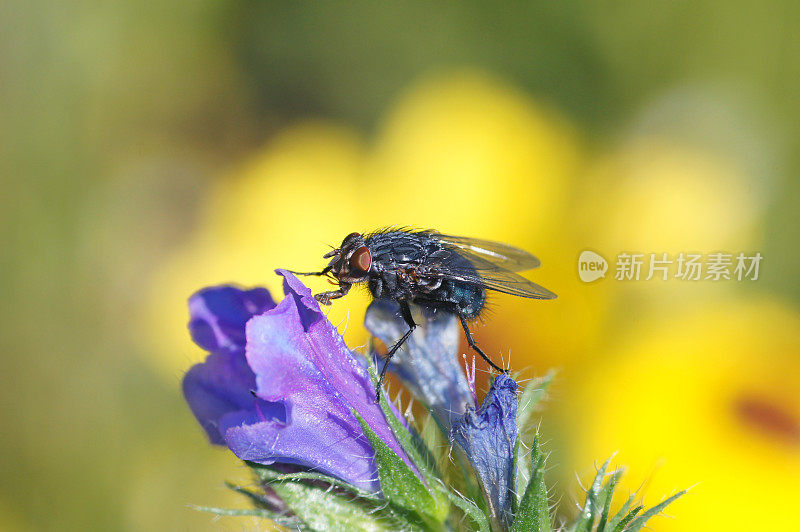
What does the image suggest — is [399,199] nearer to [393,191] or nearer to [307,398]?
[393,191]

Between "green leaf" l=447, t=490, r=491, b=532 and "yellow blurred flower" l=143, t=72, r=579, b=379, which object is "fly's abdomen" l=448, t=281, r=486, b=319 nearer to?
"green leaf" l=447, t=490, r=491, b=532

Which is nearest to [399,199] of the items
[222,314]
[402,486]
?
[222,314]

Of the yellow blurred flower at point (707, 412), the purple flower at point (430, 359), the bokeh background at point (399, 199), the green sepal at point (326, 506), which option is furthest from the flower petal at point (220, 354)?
the yellow blurred flower at point (707, 412)

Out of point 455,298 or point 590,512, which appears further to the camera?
point 455,298

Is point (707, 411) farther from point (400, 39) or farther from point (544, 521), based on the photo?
point (400, 39)

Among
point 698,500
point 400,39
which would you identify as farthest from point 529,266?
point 400,39

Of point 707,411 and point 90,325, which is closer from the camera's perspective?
point 707,411
